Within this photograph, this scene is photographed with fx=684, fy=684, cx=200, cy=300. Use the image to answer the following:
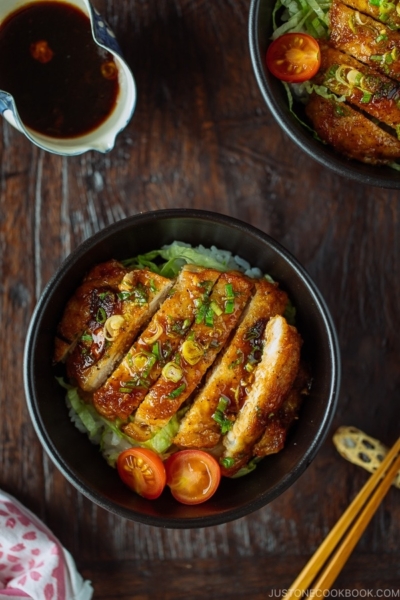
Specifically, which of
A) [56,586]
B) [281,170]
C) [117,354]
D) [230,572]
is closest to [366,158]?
[281,170]

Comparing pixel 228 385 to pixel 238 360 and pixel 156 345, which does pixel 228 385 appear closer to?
pixel 238 360

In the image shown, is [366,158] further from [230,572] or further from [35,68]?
[230,572]

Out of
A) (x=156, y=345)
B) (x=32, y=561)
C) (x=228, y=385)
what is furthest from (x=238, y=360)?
(x=32, y=561)

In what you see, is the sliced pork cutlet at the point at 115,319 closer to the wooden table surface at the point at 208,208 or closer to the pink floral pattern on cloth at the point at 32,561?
the wooden table surface at the point at 208,208

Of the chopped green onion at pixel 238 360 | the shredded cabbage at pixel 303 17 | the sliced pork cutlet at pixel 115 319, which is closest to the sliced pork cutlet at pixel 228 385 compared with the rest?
the chopped green onion at pixel 238 360

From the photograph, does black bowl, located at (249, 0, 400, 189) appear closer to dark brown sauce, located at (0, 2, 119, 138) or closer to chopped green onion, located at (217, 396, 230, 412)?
dark brown sauce, located at (0, 2, 119, 138)

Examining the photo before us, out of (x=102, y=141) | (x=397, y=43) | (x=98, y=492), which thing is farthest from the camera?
(x=102, y=141)
